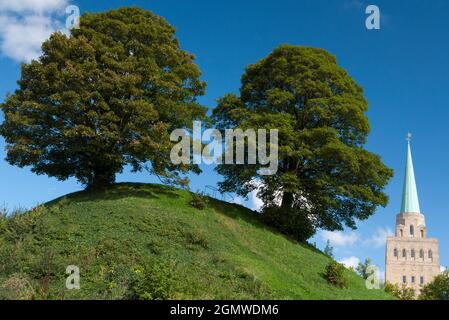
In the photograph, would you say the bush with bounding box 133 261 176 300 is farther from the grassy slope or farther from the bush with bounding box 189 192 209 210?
the bush with bounding box 189 192 209 210

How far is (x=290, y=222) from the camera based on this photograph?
3023 centimetres

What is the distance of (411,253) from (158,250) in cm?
9810

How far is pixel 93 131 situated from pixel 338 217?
15.1 metres

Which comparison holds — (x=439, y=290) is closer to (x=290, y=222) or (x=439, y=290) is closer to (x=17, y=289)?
(x=290, y=222)

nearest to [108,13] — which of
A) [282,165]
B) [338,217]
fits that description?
[282,165]

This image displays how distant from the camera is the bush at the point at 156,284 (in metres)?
17.9

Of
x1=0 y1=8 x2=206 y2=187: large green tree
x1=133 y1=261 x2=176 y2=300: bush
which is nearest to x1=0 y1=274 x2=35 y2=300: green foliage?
x1=133 y1=261 x2=176 y2=300: bush

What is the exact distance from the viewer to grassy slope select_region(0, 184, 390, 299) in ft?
65.8

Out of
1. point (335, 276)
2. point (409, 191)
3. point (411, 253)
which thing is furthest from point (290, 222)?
point (411, 253)

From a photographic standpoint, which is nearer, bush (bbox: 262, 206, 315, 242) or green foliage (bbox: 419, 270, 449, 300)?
Answer: bush (bbox: 262, 206, 315, 242)

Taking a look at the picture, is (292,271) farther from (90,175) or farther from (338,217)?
(90,175)

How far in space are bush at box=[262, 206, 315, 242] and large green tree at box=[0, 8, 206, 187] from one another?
539 centimetres

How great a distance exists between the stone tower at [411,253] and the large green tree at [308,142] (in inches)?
3041
